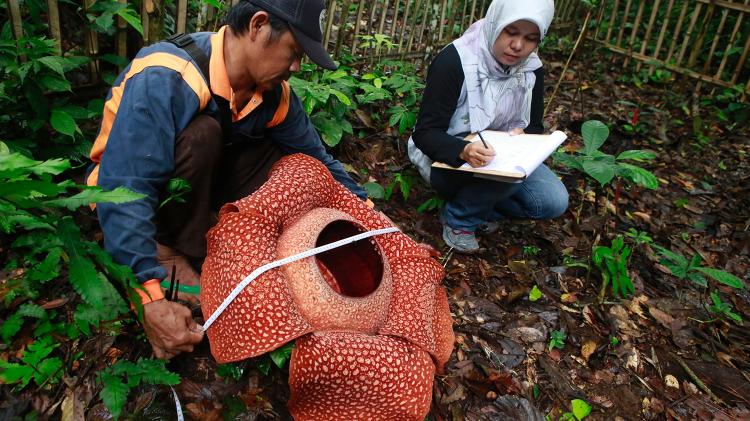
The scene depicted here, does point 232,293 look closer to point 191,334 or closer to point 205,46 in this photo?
point 191,334

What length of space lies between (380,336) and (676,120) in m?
5.80

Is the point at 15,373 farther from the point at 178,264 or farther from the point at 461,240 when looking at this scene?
the point at 461,240

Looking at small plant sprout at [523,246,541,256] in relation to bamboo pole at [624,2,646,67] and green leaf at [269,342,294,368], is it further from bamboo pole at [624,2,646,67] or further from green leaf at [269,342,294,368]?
bamboo pole at [624,2,646,67]

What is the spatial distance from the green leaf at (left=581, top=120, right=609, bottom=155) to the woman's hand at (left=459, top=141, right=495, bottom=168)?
661mm

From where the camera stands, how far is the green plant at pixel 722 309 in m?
3.05

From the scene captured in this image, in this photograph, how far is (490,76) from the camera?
306 centimetres

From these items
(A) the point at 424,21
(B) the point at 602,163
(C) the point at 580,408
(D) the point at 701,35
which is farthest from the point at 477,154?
(D) the point at 701,35

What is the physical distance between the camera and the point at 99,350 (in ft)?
6.09

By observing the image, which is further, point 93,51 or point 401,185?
point 401,185

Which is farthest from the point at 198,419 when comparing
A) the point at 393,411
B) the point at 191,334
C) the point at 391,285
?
the point at 391,285

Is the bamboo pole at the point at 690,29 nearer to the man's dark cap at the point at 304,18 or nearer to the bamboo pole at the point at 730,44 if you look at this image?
the bamboo pole at the point at 730,44

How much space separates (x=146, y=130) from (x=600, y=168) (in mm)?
2299

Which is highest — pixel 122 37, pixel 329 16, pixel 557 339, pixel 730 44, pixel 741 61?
pixel 730 44

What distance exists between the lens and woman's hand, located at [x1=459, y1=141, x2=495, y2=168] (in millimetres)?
2746
